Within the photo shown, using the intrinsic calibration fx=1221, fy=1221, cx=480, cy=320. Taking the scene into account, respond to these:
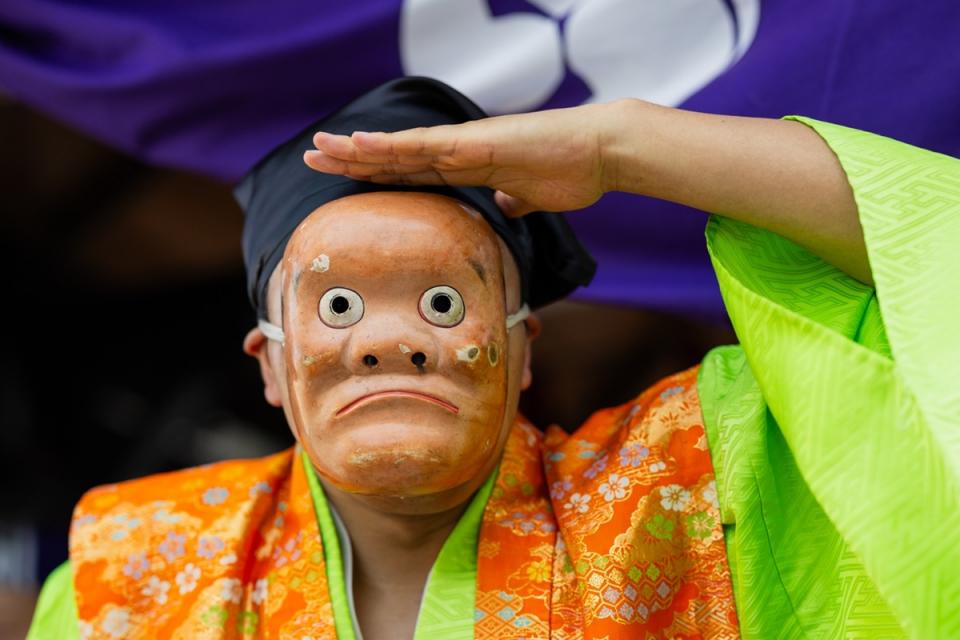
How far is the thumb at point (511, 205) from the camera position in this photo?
152 centimetres

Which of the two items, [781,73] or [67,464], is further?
[67,464]

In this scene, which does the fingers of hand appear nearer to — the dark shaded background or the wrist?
the wrist

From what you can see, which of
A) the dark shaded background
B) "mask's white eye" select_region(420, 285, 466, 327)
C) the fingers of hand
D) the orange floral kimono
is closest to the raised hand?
the fingers of hand

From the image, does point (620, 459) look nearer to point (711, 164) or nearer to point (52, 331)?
point (711, 164)

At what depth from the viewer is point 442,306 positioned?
140cm

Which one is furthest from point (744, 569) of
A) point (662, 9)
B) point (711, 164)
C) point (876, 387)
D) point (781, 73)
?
point (662, 9)

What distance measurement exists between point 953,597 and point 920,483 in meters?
0.11

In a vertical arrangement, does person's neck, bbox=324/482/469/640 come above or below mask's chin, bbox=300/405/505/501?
below

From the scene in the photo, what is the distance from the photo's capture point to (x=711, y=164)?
4.51 ft

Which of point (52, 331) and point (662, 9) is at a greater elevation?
point (662, 9)

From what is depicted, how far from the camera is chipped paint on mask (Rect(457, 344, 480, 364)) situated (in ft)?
4.54

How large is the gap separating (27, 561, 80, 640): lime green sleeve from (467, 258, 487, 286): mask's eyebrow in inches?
26.9

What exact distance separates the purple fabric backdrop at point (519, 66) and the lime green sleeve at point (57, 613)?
811 millimetres

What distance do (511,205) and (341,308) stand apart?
0.93 ft
